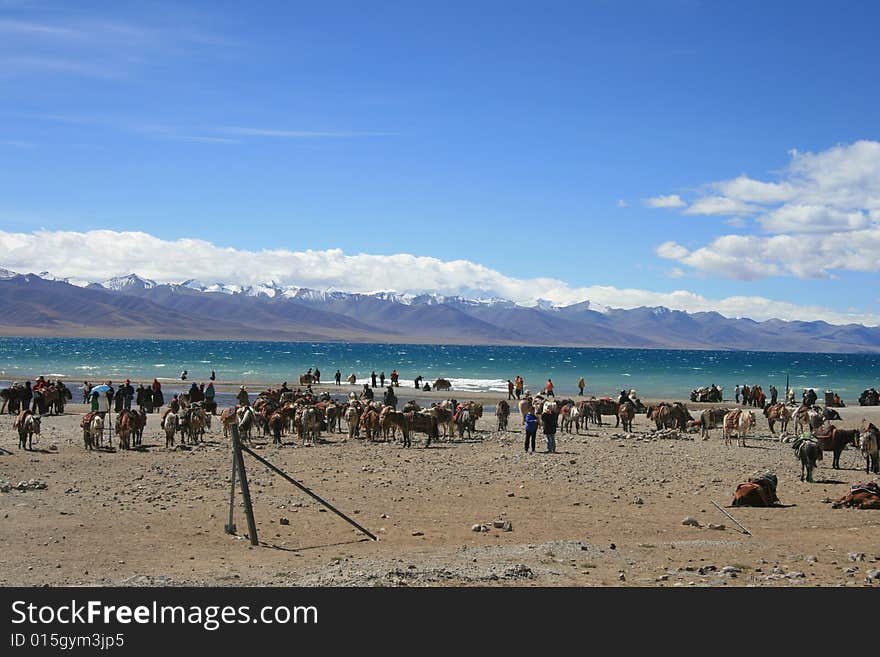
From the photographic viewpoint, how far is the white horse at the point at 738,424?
28339 millimetres

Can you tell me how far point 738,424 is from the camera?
2909 centimetres

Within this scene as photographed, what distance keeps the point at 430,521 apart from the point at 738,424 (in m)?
17.2

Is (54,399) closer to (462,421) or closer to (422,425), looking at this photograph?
(462,421)

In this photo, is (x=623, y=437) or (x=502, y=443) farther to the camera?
(x=623, y=437)

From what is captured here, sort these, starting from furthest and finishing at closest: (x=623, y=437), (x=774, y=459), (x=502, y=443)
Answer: (x=623, y=437)
(x=502, y=443)
(x=774, y=459)

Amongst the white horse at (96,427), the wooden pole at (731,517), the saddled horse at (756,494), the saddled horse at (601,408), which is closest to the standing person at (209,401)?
the white horse at (96,427)

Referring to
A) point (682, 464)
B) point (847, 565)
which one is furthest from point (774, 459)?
point (847, 565)

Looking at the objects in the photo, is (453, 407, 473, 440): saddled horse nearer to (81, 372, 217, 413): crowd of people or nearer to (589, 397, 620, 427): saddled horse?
(589, 397, 620, 427): saddled horse

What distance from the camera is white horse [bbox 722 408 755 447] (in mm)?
28339

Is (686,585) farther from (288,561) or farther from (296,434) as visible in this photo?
(296,434)

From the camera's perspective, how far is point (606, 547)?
12688 millimetres

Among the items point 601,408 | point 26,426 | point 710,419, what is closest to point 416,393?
point 601,408

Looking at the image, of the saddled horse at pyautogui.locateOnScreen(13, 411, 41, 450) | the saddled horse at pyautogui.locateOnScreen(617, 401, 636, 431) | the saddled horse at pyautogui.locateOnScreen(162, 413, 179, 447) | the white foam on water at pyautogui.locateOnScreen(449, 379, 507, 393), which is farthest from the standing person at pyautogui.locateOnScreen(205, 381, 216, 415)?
the white foam on water at pyautogui.locateOnScreen(449, 379, 507, 393)
